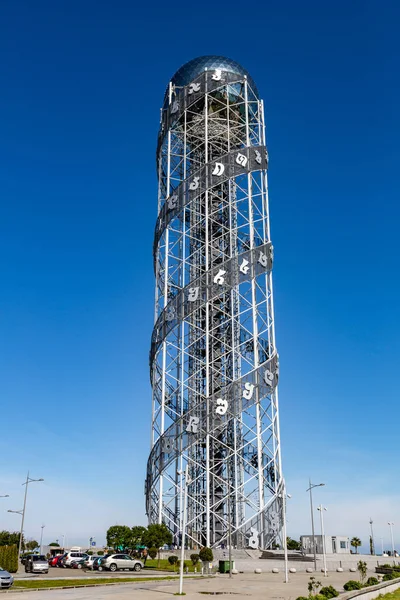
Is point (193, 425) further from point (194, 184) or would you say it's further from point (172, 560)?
point (194, 184)

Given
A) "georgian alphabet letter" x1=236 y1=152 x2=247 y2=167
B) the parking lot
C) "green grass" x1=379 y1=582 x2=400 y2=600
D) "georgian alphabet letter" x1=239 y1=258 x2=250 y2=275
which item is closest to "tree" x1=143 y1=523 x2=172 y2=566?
the parking lot

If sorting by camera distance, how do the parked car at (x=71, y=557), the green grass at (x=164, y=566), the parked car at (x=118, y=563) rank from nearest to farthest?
the parked car at (x=118, y=563) → the green grass at (x=164, y=566) → the parked car at (x=71, y=557)

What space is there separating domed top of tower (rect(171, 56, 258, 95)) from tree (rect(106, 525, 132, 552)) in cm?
5166

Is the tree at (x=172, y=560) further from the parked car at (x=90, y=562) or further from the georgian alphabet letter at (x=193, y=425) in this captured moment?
the georgian alphabet letter at (x=193, y=425)

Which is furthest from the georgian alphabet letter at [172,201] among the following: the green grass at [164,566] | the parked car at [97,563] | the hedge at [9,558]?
the hedge at [9,558]

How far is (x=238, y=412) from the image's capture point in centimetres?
5553

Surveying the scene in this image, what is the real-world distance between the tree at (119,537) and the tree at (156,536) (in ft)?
41.3

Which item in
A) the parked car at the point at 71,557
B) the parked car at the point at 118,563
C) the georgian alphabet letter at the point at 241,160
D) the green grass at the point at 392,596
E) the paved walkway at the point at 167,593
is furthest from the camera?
the georgian alphabet letter at the point at 241,160

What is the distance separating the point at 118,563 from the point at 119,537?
79.3ft

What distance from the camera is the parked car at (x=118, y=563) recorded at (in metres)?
44.0

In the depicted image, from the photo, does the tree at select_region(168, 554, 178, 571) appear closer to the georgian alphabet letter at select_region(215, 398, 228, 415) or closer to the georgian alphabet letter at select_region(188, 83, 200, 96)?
the georgian alphabet letter at select_region(215, 398, 228, 415)

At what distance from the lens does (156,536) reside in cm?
4941

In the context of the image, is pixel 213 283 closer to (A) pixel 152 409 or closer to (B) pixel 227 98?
(A) pixel 152 409

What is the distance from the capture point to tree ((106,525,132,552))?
206ft
